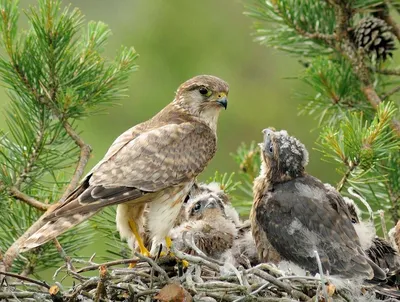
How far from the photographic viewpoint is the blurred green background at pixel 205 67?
1046cm

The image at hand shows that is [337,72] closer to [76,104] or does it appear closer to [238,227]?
[238,227]

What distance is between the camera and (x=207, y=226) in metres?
6.12

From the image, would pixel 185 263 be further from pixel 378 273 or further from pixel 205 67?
pixel 205 67

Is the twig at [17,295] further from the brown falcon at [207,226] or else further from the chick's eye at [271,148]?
the chick's eye at [271,148]

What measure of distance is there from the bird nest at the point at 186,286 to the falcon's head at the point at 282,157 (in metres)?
0.98

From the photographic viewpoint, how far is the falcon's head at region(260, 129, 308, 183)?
5980mm

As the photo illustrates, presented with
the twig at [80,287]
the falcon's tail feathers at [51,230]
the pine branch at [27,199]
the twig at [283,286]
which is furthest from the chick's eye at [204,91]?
the twig at [80,287]

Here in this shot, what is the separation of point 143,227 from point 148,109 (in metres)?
4.84

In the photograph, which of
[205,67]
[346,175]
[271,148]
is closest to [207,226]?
[271,148]

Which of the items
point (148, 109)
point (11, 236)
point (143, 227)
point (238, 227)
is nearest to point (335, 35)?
point (238, 227)

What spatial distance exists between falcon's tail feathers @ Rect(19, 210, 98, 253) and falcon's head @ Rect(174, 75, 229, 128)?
1.35 m

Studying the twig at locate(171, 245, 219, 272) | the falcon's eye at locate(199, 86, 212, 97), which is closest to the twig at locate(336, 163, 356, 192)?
the falcon's eye at locate(199, 86, 212, 97)

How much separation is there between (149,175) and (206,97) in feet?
3.00

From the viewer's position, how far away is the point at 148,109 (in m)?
10.5
